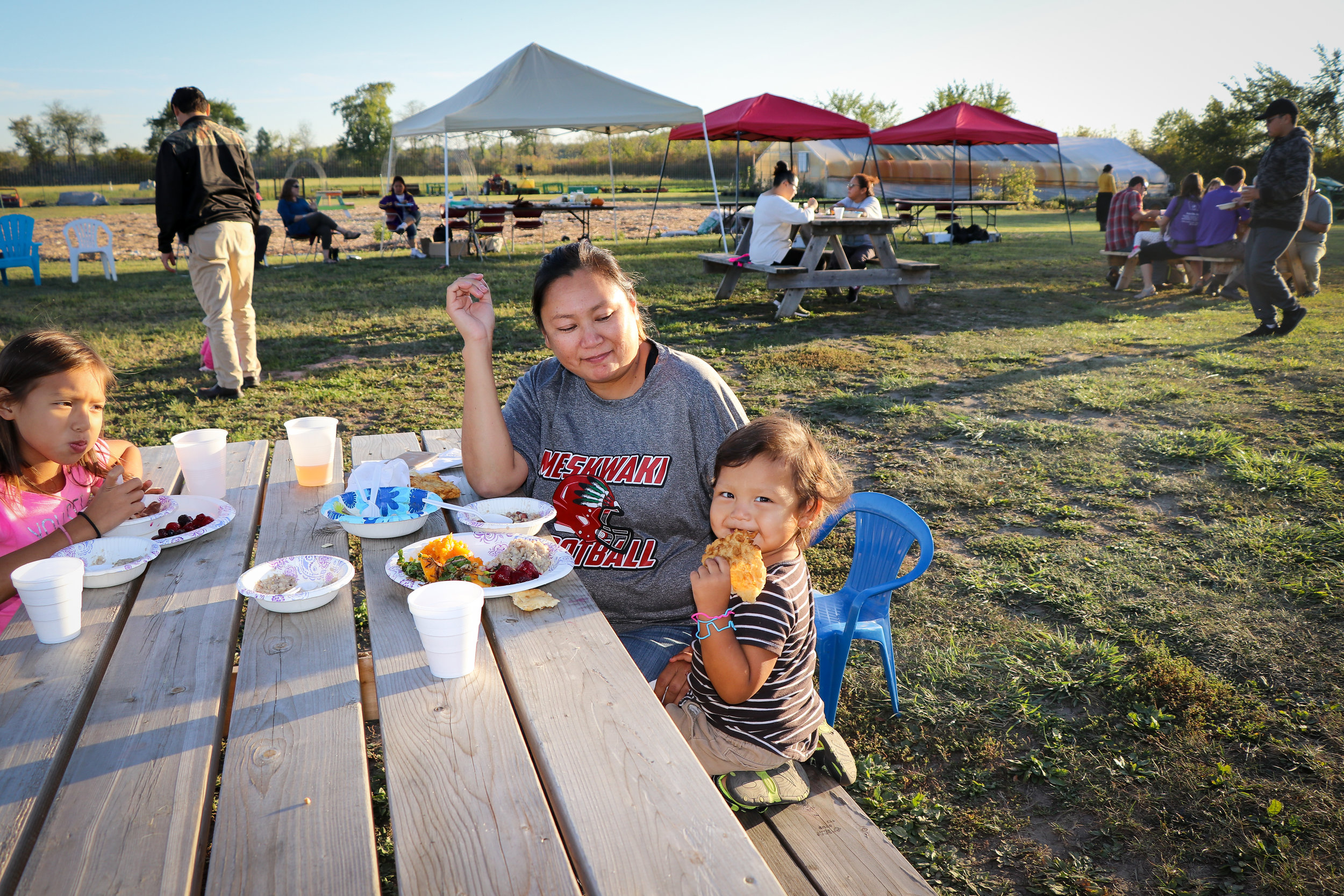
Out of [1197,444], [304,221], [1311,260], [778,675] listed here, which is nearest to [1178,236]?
[1311,260]

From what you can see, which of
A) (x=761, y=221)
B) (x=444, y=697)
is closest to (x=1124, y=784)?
(x=444, y=697)

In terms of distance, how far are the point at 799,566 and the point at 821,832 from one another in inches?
25.7

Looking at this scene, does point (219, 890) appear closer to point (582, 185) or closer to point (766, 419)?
point (766, 419)

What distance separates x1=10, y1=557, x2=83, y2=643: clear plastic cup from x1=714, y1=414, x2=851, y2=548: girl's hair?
4.42ft

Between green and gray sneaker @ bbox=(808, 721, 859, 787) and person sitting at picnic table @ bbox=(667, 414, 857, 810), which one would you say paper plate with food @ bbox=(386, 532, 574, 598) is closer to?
person sitting at picnic table @ bbox=(667, 414, 857, 810)

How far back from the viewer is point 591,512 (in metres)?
2.23

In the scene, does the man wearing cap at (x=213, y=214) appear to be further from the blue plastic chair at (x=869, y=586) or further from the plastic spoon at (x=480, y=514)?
the blue plastic chair at (x=869, y=586)

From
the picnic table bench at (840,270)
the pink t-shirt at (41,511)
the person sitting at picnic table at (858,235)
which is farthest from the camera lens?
the person sitting at picnic table at (858,235)

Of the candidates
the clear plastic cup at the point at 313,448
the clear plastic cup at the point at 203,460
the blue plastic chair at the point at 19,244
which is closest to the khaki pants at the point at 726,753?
the clear plastic cup at the point at 313,448

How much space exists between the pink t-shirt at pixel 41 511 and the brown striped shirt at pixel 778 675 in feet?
5.46

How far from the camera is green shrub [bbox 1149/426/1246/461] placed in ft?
16.4

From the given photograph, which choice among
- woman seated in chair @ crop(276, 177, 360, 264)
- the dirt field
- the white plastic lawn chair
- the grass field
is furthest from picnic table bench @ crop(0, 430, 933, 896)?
the dirt field

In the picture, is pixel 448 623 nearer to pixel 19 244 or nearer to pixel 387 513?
pixel 387 513

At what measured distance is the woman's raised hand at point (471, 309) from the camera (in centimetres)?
221
